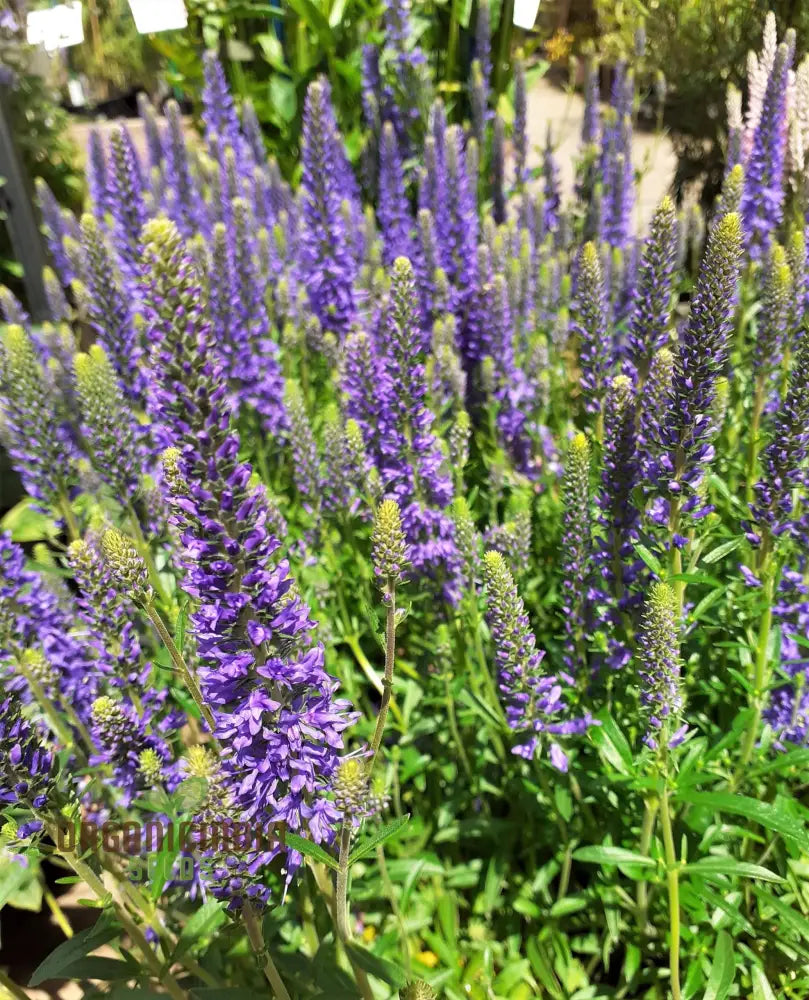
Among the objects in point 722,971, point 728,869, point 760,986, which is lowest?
point 760,986

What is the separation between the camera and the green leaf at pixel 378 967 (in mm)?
2137

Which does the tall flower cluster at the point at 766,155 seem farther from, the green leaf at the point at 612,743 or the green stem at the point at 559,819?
the green stem at the point at 559,819

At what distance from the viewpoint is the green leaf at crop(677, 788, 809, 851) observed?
2188 mm

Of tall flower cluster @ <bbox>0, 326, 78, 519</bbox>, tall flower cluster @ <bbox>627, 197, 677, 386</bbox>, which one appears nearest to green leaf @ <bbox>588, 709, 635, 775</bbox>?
tall flower cluster @ <bbox>627, 197, 677, 386</bbox>

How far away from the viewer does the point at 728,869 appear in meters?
2.34

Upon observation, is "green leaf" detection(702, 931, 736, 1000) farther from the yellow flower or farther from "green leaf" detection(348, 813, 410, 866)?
the yellow flower

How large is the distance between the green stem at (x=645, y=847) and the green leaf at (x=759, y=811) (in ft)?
0.43

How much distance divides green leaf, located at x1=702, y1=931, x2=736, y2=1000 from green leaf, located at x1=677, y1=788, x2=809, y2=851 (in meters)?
0.46

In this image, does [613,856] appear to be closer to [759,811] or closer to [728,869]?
[728,869]

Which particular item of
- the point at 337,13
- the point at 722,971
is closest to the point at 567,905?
the point at 722,971

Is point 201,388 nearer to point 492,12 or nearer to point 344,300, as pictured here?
point 344,300

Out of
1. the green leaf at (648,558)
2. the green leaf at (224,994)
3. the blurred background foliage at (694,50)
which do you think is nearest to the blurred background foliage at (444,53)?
the blurred background foliage at (694,50)

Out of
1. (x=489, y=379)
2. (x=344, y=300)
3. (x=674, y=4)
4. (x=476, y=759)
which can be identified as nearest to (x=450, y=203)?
(x=344, y=300)

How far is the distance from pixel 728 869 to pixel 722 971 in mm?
376
